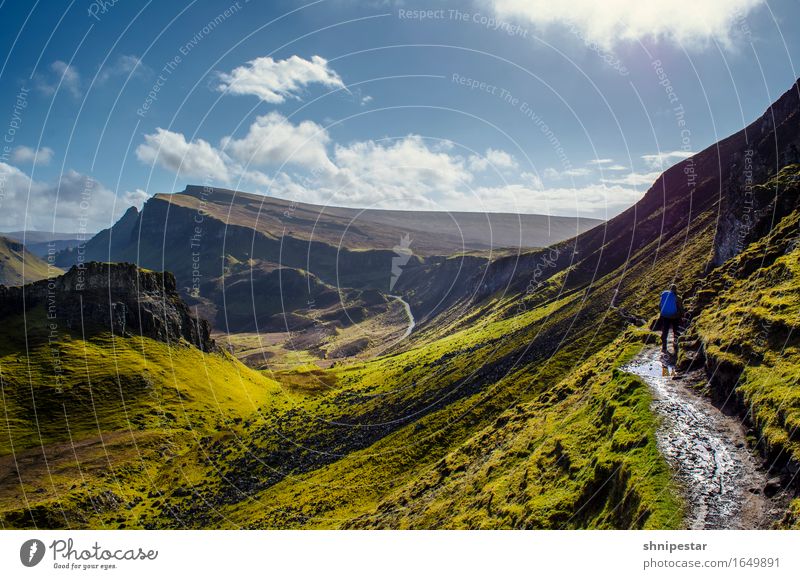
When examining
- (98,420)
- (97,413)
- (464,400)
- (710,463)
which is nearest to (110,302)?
(97,413)

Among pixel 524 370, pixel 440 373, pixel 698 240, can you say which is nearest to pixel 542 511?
pixel 524 370

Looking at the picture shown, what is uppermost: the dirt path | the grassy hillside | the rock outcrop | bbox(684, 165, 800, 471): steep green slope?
the rock outcrop

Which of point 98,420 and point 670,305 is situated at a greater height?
point 670,305

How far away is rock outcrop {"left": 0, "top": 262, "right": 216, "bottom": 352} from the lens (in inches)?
4456

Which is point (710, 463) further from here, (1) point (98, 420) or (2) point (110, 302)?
(2) point (110, 302)

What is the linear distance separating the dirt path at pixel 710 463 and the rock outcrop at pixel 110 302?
421 feet

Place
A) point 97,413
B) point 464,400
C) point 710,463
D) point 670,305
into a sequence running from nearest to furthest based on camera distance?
point 710,463
point 670,305
point 464,400
point 97,413

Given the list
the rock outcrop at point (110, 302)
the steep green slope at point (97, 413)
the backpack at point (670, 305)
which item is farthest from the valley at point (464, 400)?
the backpack at point (670, 305)

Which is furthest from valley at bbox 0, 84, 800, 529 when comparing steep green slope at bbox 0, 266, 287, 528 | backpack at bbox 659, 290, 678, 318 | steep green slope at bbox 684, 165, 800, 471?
backpack at bbox 659, 290, 678, 318

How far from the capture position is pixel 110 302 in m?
122

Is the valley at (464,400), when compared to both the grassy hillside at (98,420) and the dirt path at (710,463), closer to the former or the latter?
the dirt path at (710,463)

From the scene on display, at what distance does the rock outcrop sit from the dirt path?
12820 cm

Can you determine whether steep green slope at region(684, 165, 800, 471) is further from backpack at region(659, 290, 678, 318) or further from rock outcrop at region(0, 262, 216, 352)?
rock outcrop at region(0, 262, 216, 352)

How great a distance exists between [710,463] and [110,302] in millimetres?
138619
